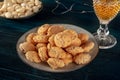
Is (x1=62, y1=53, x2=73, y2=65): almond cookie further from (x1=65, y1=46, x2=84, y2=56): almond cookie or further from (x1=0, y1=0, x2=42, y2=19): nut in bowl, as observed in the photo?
(x1=0, y1=0, x2=42, y2=19): nut in bowl

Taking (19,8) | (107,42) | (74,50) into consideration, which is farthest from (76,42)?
(19,8)

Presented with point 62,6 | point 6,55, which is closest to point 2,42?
point 6,55

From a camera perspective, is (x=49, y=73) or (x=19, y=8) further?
(x=19, y=8)

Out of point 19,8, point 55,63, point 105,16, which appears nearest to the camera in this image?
point 55,63

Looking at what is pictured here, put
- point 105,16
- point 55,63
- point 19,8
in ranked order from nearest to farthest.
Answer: point 55,63 < point 105,16 < point 19,8

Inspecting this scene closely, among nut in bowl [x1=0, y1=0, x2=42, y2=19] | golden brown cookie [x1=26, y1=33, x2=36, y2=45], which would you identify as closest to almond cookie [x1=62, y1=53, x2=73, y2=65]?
golden brown cookie [x1=26, y1=33, x2=36, y2=45]

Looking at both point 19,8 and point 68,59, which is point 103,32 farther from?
point 19,8
